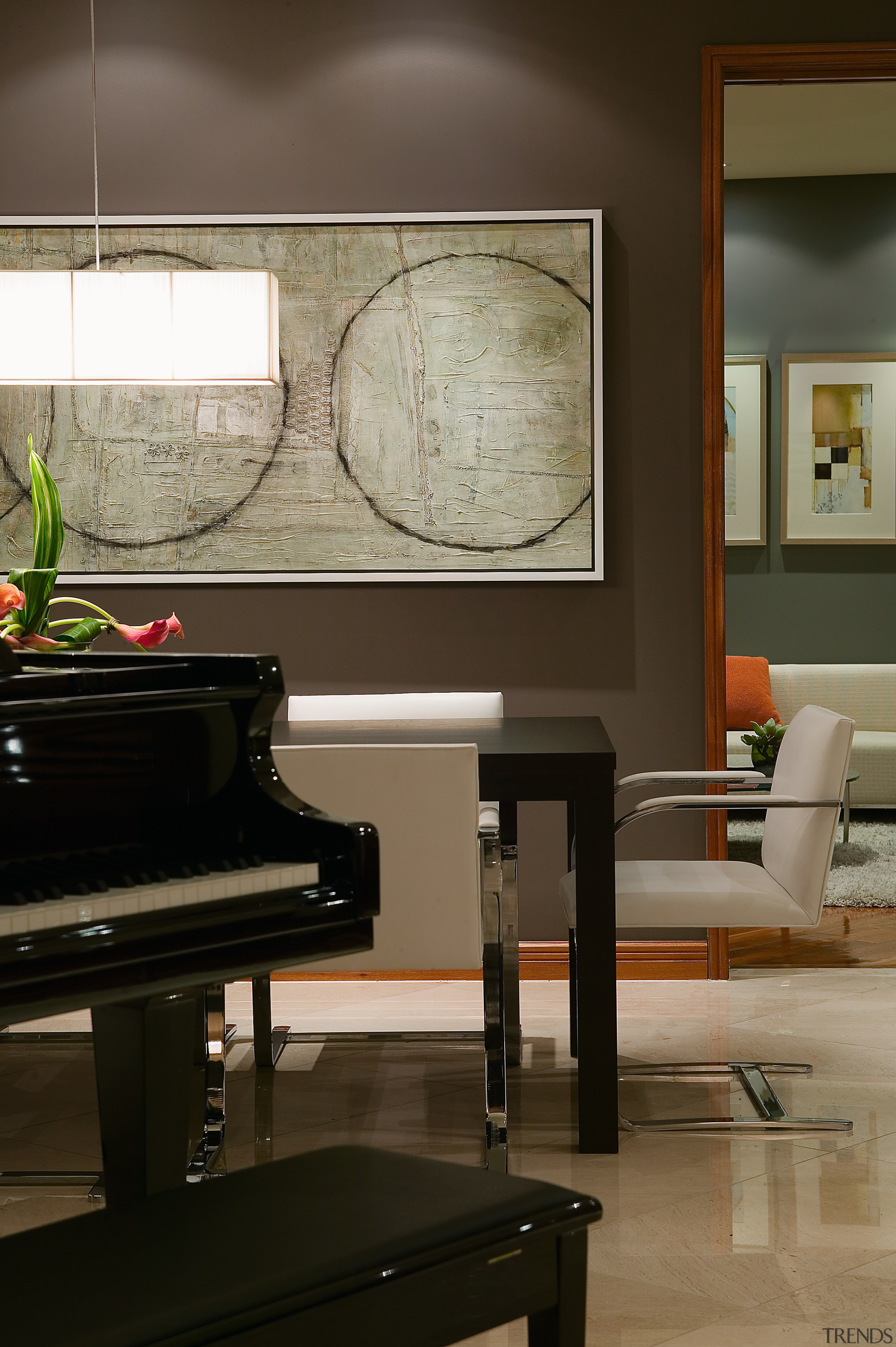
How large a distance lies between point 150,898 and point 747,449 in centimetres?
582

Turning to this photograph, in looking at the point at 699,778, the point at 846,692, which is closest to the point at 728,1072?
the point at 699,778

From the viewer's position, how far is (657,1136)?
9.04ft

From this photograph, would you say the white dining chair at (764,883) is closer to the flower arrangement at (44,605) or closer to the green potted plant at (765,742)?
the flower arrangement at (44,605)

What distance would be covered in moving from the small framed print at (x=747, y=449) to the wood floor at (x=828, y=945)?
260 centimetres

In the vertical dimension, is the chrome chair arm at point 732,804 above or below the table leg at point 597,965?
above

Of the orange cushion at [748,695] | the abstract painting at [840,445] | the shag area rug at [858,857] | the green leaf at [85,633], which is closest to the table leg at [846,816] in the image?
the shag area rug at [858,857]

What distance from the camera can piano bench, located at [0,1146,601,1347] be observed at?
1.14m

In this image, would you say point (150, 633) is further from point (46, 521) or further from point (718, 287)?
point (718, 287)

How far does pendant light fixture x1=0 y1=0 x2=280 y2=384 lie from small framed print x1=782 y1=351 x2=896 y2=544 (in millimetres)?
4621

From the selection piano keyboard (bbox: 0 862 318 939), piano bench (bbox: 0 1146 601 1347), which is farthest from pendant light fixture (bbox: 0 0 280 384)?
piano bench (bbox: 0 1146 601 1347)

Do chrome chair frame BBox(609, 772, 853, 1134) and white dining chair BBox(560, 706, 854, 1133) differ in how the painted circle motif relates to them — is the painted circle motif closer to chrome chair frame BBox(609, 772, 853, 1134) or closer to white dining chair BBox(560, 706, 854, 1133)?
chrome chair frame BBox(609, 772, 853, 1134)

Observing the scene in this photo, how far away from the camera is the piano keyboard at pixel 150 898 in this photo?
58.5 inches

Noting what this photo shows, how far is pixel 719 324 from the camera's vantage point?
12.9 ft

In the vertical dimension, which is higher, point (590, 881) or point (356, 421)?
point (356, 421)
